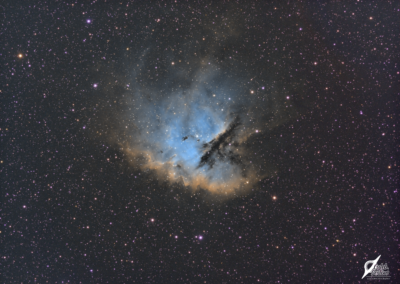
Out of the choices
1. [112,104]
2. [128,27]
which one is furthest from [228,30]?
[112,104]

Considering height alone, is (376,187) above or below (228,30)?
below

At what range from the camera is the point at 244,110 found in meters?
0.62

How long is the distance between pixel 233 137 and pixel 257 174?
0.16 meters

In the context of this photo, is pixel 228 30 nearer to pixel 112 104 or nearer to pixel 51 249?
pixel 112 104

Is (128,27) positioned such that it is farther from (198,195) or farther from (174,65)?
(198,195)

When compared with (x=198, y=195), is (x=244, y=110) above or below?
above

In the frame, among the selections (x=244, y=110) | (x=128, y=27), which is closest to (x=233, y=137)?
(x=244, y=110)

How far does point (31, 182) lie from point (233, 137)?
0.75 m

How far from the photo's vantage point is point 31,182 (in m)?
0.62

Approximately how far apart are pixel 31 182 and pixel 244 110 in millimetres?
819

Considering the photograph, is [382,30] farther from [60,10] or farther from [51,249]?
[51,249]

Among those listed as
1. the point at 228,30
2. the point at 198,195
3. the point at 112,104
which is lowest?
the point at 198,195

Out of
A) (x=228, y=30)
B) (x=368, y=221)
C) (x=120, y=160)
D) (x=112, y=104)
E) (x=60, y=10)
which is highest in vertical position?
(x=60, y=10)

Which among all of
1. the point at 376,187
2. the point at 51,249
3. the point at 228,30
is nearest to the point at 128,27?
the point at 228,30
